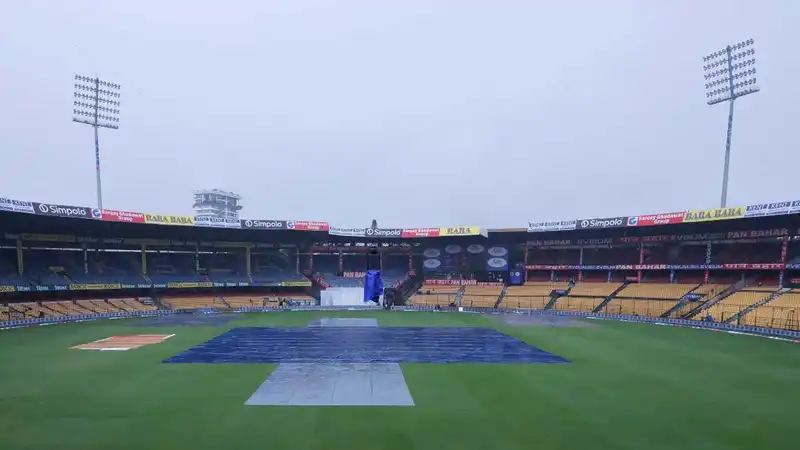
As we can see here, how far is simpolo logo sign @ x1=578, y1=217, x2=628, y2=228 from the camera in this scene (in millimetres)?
44969

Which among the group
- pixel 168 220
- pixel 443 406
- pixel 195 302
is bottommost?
pixel 195 302

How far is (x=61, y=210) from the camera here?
121 feet

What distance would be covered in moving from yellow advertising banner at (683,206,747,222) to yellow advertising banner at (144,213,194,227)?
2073 inches

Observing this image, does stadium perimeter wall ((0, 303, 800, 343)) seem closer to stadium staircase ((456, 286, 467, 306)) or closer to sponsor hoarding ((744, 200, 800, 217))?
stadium staircase ((456, 286, 467, 306))

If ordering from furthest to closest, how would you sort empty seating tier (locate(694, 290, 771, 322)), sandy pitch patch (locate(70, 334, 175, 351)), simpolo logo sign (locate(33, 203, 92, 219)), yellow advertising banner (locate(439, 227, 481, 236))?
yellow advertising banner (locate(439, 227, 481, 236))
simpolo logo sign (locate(33, 203, 92, 219))
empty seating tier (locate(694, 290, 771, 322))
sandy pitch patch (locate(70, 334, 175, 351))

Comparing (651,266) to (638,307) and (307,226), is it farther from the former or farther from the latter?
(307,226)

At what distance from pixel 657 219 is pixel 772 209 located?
9149 millimetres

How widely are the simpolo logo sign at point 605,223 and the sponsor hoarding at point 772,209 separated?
10.8 meters

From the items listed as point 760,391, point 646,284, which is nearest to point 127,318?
point 760,391

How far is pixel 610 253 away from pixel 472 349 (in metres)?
36.3

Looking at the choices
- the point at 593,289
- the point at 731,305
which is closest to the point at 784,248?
the point at 731,305

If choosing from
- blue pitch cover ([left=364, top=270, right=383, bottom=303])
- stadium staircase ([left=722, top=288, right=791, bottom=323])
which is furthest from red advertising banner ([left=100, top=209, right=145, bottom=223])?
stadium staircase ([left=722, top=288, right=791, bottom=323])

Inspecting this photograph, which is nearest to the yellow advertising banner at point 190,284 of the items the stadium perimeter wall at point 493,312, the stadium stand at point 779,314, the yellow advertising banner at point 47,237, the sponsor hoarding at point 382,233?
the stadium perimeter wall at point 493,312

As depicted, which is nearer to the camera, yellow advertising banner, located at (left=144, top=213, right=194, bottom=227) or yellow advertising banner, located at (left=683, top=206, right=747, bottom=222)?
yellow advertising banner, located at (left=683, top=206, right=747, bottom=222)
